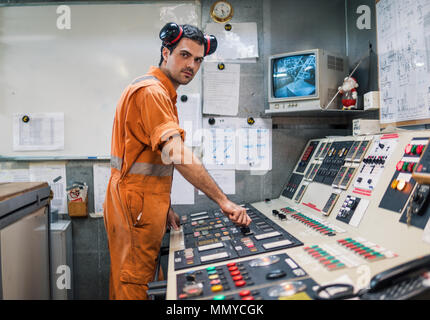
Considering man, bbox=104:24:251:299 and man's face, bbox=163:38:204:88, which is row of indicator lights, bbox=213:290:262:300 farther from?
man's face, bbox=163:38:204:88

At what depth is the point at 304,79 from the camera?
1805mm

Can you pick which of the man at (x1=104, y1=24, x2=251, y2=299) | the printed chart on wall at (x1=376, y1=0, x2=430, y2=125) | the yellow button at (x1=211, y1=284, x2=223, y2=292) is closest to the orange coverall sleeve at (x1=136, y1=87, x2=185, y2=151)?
the man at (x1=104, y1=24, x2=251, y2=299)

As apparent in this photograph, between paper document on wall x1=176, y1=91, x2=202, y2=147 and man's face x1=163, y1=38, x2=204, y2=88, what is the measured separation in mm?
558

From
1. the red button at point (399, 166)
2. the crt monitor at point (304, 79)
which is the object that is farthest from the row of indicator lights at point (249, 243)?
the crt monitor at point (304, 79)

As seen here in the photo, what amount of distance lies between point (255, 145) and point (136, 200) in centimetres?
110

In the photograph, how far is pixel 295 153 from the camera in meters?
2.13

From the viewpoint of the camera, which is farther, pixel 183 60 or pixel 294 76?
pixel 294 76

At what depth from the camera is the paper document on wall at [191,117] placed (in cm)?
206

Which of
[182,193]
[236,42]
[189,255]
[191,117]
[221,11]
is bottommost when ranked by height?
[189,255]

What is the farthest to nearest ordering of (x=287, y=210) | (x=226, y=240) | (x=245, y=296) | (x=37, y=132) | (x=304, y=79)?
(x=37, y=132) < (x=304, y=79) < (x=287, y=210) < (x=226, y=240) < (x=245, y=296)

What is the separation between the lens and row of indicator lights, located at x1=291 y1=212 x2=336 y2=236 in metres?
1.19

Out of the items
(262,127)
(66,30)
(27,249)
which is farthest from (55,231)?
(262,127)


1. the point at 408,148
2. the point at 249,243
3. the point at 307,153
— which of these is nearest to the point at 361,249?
the point at 249,243

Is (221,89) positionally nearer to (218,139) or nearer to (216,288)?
(218,139)
